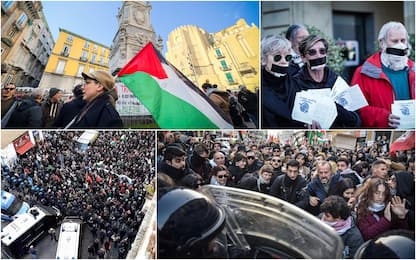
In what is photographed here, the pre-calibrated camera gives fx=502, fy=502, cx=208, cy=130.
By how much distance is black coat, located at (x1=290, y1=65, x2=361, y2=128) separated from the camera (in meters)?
5.57

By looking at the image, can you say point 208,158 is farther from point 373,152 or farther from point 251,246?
point 373,152

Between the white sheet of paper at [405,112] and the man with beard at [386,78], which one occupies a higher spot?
the man with beard at [386,78]

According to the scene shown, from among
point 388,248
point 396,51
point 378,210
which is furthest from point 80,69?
point 388,248

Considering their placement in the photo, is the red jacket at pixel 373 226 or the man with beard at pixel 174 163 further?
the red jacket at pixel 373 226

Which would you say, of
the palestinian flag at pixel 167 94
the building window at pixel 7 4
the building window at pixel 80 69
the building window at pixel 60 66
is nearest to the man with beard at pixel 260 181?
the palestinian flag at pixel 167 94

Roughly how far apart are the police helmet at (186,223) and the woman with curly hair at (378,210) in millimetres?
1565

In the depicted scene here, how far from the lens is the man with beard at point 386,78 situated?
5.61 meters

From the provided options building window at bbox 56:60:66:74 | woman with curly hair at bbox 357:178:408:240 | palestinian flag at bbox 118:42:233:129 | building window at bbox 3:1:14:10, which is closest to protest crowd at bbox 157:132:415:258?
woman with curly hair at bbox 357:178:408:240

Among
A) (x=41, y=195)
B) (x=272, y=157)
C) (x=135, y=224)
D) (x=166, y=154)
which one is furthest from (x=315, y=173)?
(x=41, y=195)

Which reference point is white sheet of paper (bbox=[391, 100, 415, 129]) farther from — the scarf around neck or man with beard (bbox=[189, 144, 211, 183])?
man with beard (bbox=[189, 144, 211, 183])

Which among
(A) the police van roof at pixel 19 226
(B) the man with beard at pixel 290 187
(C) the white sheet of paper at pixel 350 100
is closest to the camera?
(A) the police van roof at pixel 19 226

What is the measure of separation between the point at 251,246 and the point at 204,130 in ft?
4.46

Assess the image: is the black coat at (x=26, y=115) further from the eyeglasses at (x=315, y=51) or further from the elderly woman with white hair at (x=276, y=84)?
the eyeglasses at (x=315, y=51)

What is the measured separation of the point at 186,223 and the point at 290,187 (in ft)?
3.95
